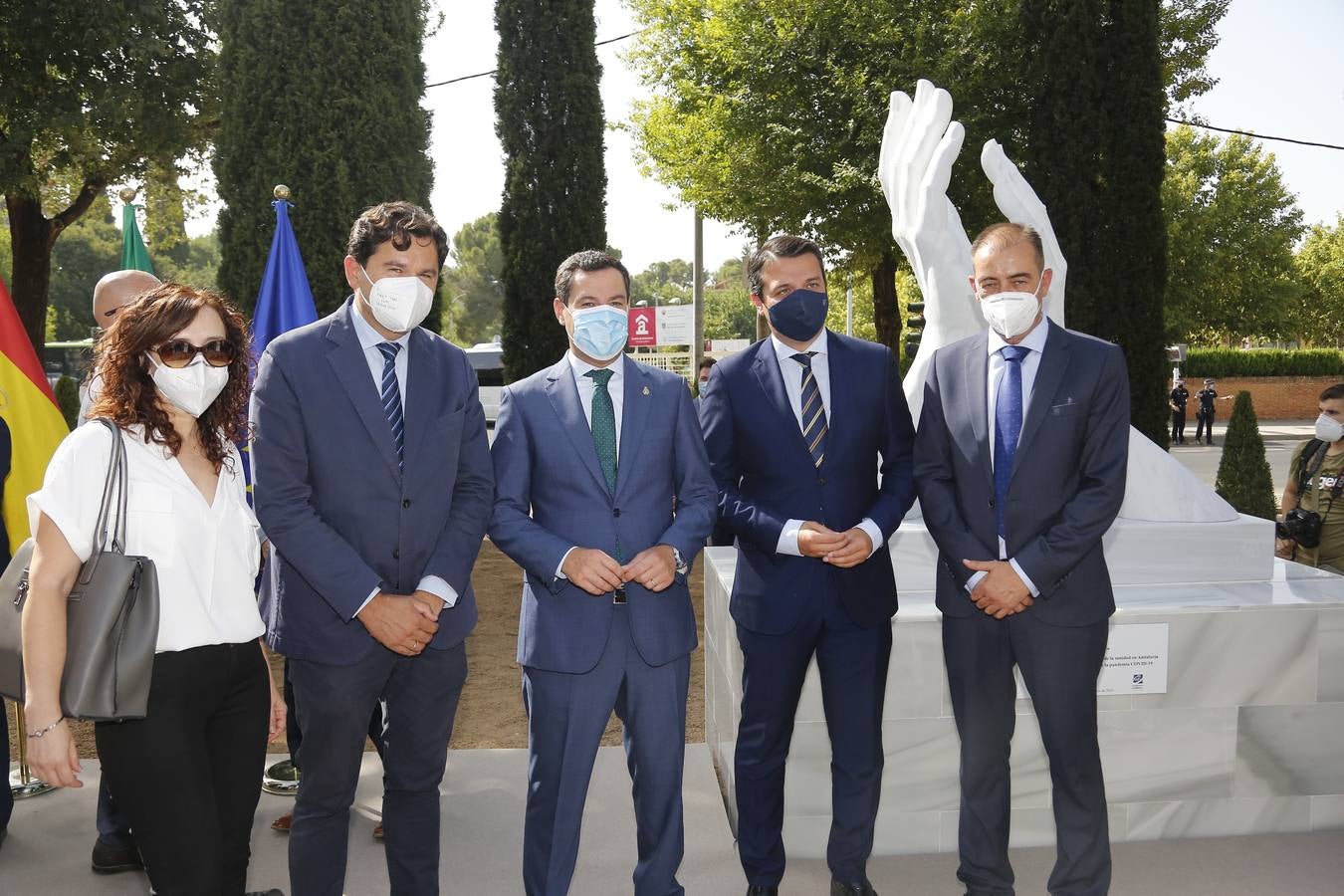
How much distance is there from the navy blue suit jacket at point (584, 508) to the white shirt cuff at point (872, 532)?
1.50 ft

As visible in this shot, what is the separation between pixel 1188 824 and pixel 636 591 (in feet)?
7.51

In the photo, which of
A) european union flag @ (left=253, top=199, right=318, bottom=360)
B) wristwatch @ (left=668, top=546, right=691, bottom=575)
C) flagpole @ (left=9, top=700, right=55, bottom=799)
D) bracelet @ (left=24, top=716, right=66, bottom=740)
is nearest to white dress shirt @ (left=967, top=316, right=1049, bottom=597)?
wristwatch @ (left=668, top=546, right=691, bottom=575)

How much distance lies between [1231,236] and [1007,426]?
28688 mm

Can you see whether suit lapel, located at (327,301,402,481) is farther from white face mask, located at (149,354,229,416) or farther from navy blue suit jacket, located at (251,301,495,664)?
white face mask, located at (149,354,229,416)

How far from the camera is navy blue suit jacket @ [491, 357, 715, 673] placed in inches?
110

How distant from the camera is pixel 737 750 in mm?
3150

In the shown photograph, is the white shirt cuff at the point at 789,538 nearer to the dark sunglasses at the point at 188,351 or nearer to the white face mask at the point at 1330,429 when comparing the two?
the dark sunglasses at the point at 188,351

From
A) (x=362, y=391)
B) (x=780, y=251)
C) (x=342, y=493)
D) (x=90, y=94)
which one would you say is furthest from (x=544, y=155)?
(x=342, y=493)

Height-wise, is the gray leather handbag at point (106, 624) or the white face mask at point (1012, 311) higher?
the white face mask at point (1012, 311)

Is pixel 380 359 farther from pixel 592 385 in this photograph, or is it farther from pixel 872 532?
pixel 872 532

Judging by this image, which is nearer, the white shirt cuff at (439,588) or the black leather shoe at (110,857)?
the white shirt cuff at (439,588)

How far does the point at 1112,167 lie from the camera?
419 inches

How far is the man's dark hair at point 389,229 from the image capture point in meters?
2.66

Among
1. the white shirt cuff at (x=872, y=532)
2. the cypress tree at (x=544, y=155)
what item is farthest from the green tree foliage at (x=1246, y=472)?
the white shirt cuff at (x=872, y=532)
